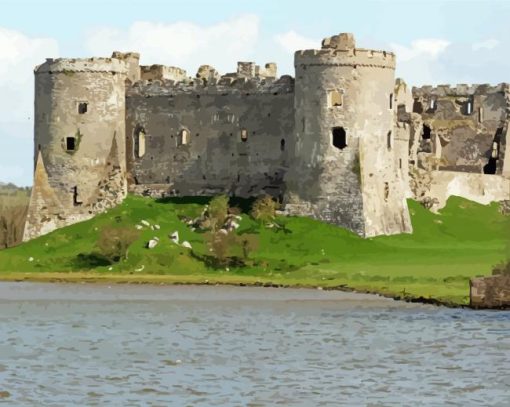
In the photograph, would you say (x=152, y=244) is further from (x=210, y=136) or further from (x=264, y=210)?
(x=210, y=136)

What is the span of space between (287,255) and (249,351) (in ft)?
79.7

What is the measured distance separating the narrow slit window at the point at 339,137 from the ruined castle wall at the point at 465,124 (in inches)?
519

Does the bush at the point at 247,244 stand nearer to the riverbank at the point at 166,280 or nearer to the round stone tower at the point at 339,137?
the riverbank at the point at 166,280

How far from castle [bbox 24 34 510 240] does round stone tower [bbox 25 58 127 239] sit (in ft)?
0.13

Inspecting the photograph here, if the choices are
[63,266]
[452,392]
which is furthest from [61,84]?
[452,392]

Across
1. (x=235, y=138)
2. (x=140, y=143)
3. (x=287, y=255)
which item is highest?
(x=235, y=138)

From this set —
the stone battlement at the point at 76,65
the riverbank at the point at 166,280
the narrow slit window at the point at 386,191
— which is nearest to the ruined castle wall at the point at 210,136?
the stone battlement at the point at 76,65

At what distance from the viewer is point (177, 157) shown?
67125 millimetres

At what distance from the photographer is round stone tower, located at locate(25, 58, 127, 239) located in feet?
218

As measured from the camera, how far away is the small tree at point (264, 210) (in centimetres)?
6291

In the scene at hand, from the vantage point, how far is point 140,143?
6812 centimetres

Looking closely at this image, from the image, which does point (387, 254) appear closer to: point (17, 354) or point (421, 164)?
point (421, 164)

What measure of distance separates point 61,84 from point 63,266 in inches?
345

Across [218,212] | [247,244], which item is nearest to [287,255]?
[247,244]
